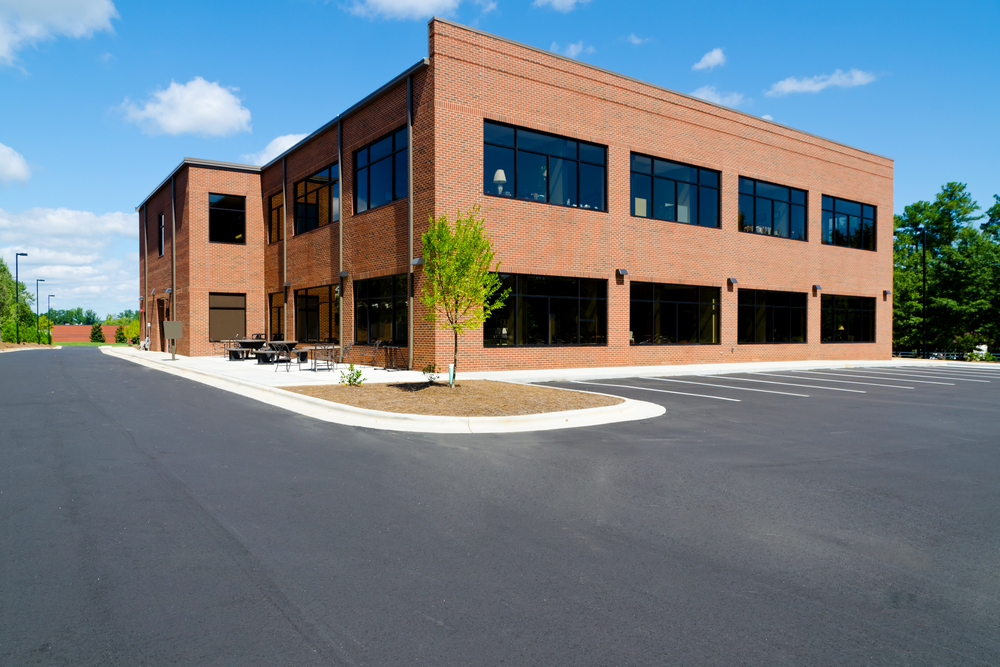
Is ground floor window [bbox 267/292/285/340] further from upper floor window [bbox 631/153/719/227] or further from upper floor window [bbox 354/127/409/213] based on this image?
upper floor window [bbox 631/153/719/227]

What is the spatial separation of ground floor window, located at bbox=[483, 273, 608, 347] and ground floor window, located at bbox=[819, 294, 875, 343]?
47.3ft

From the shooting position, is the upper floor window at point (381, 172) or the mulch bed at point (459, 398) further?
the upper floor window at point (381, 172)

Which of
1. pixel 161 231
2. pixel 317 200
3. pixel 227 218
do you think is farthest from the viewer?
pixel 161 231

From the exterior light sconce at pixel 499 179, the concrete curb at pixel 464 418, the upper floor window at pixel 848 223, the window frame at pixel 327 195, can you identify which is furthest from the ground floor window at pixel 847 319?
the window frame at pixel 327 195

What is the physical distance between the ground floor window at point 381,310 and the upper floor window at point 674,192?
9.58 m

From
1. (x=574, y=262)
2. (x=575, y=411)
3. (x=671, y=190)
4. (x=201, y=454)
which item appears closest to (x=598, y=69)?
(x=671, y=190)

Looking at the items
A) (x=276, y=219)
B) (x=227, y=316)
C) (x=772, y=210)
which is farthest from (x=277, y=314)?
(x=772, y=210)

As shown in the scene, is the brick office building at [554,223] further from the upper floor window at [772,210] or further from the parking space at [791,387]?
the parking space at [791,387]

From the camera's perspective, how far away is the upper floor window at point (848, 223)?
29.8 meters

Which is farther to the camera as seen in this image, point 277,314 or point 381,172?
point 277,314

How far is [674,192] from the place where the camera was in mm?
24250

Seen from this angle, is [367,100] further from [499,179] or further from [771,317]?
[771,317]

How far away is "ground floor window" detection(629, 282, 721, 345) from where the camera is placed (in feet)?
76.2

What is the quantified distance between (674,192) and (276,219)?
65.6 ft
